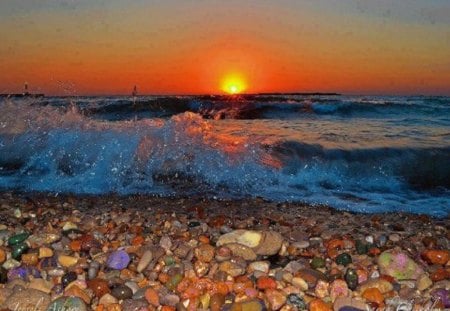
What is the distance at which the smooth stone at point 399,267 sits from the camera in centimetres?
236

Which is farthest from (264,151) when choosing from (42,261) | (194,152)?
(42,261)

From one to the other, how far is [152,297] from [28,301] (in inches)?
22.5

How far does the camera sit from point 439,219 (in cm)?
372

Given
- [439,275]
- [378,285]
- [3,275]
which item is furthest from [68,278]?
[439,275]

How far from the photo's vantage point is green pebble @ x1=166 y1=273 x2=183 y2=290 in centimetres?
217

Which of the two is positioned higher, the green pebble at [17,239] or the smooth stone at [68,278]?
the green pebble at [17,239]

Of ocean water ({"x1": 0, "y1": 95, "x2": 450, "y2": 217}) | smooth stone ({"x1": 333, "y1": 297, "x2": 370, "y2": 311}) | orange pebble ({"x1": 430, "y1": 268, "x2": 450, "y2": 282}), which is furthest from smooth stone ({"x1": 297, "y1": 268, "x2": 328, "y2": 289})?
ocean water ({"x1": 0, "y1": 95, "x2": 450, "y2": 217})

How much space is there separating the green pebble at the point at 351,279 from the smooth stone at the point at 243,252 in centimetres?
57

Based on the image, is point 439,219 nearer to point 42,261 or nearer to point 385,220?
point 385,220

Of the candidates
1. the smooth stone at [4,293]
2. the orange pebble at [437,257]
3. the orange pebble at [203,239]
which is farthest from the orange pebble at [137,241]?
the orange pebble at [437,257]

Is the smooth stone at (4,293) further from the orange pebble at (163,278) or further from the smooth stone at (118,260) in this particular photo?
the orange pebble at (163,278)

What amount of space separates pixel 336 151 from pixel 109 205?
3.79 m

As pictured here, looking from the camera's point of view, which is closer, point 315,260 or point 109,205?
point 315,260

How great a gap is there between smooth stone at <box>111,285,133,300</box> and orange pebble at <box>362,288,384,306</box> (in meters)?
1.19
